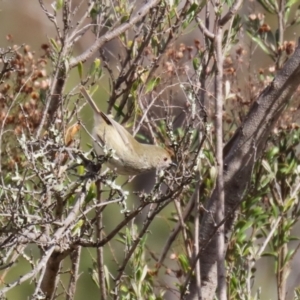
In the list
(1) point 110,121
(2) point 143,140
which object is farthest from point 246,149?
(2) point 143,140

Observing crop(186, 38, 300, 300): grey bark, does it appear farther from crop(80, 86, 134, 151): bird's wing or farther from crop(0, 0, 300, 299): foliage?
crop(80, 86, 134, 151): bird's wing

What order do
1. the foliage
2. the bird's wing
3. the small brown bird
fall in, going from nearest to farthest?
the foliage, the bird's wing, the small brown bird

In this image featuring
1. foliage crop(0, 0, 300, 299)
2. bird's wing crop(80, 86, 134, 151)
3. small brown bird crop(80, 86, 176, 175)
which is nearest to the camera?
foliage crop(0, 0, 300, 299)

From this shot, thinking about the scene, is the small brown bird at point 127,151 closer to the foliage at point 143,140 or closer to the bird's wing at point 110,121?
the bird's wing at point 110,121

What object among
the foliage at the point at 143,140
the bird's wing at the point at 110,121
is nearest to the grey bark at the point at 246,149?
the foliage at the point at 143,140

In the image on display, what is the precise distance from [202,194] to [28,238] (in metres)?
1.64

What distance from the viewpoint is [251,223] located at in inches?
131

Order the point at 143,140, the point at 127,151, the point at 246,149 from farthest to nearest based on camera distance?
the point at 143,140 < the point at 127,151 < the point at 246,149

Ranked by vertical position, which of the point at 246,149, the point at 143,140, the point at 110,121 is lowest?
the point at 246,149

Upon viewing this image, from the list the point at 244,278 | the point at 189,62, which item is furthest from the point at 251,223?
the point at 189,62

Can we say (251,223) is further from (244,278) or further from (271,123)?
(271,123)

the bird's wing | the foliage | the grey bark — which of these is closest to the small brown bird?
the bird's wing

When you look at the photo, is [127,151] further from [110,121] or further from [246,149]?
[246,149]

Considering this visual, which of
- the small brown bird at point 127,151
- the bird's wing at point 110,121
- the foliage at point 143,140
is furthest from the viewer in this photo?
the small brown bird at point 127,151
